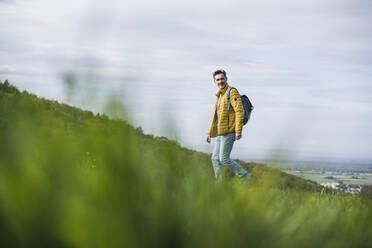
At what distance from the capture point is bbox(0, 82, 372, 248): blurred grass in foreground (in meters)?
0.96

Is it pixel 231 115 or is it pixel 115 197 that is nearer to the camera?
pixel 115 197

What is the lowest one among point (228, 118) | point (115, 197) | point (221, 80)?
point (115, 197)

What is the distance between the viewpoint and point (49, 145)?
111 centimetres

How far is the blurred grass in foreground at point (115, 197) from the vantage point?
0.96 meters

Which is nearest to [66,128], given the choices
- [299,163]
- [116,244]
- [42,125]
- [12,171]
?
[42,125]

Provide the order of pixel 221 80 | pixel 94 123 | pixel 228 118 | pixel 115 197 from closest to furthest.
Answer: pixel 115 197
pixel 94 123
pixel 228 118
pixel 221 80

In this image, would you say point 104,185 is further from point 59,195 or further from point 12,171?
point 12,171

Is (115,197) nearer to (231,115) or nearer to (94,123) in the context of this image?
(94,123)

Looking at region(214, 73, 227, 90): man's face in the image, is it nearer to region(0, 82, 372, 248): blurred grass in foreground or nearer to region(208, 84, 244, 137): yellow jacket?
region(208, 84, 244, 137): yellow jacket

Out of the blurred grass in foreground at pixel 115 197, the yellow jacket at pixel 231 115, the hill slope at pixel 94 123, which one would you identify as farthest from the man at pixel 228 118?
the blurred grass in foreground at pixel 115 197

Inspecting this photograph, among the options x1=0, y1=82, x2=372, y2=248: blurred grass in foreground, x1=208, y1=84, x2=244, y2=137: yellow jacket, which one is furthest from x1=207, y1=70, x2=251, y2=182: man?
x1=0, y1=82, x2=372, y2=248: blurred grass in foreground

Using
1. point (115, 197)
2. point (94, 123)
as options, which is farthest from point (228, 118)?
point (115, 197)

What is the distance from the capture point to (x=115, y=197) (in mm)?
964

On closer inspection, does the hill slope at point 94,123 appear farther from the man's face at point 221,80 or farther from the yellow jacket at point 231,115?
the man's face at point 221,80
